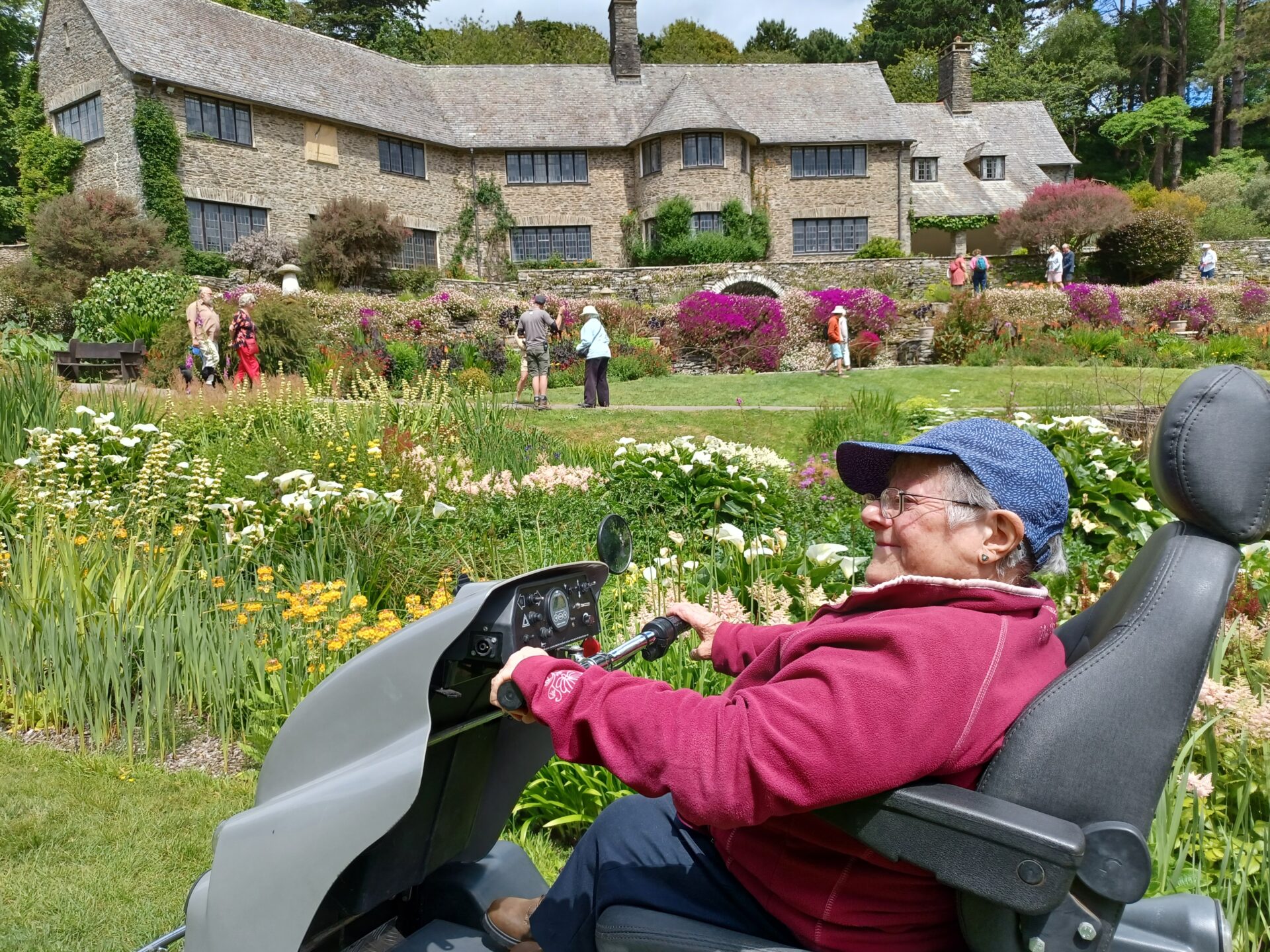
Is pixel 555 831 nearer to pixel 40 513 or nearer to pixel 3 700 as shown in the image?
pixel 3 700

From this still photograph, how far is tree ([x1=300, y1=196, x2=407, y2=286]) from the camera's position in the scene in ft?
92.7

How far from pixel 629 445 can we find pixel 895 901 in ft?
17.8

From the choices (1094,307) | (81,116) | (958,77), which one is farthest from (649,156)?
(81,116)

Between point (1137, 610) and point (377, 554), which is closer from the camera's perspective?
point (1137, 610)

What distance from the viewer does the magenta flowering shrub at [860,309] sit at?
77.8ft

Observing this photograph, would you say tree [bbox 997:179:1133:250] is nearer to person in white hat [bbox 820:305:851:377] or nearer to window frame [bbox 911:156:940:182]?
window frame [bbox 911:156:940:182]

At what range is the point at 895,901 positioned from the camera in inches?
60.1

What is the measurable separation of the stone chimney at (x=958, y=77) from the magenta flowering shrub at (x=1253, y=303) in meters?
22.4

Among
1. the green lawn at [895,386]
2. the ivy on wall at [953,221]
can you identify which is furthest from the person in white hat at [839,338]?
the ivy on wall at [953,221]

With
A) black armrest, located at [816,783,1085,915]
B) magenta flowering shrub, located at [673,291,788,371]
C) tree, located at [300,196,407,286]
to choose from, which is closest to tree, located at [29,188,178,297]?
tree, located at [300,196,407,286]

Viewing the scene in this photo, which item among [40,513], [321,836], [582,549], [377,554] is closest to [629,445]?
[582,549]

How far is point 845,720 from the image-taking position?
141 centimetres

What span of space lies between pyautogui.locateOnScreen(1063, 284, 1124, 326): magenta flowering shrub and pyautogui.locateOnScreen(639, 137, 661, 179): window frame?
1667cm

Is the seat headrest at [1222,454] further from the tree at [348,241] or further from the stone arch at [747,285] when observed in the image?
the tree at [348,241]
